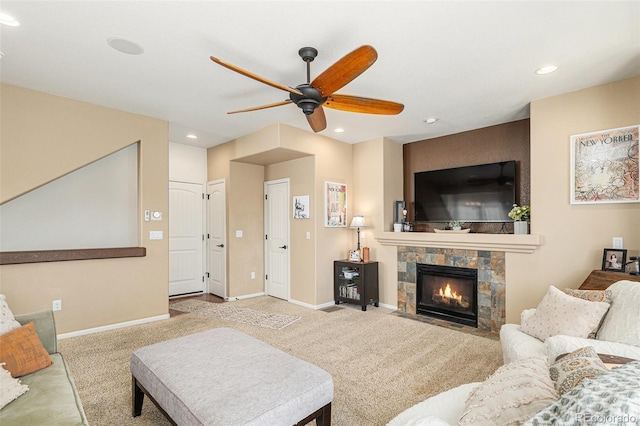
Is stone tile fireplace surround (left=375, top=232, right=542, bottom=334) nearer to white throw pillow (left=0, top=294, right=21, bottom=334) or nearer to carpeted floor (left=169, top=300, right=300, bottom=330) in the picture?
carpeted floor (left=169, top=300, right=300, bottom=330)

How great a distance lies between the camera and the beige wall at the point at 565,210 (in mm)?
3074

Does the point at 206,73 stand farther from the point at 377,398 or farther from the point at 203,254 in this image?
the point at 203,254

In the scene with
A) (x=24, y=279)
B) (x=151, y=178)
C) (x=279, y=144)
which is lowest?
(x=24, y=279)

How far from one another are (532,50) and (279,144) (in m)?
2.94

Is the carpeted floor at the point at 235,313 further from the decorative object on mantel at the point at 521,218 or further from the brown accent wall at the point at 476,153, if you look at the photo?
the decorative object on mantel at the point at 521,218

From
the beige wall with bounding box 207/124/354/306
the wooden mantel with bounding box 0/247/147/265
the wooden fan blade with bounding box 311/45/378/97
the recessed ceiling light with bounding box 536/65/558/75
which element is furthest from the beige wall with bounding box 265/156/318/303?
the recessed ceiling light with bounding box 536/65/558/75

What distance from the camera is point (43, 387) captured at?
5.39ft

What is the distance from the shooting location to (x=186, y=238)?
5.79 m

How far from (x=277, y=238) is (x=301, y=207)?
0.85m

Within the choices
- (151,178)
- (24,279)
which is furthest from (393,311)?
(24,279)

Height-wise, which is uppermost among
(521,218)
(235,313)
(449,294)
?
(521,218)

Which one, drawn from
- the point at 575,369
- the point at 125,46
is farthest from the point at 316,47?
the point at 575,369

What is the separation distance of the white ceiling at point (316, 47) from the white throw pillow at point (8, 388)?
2.17 m

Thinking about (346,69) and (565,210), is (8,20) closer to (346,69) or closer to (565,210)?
(346,69)
